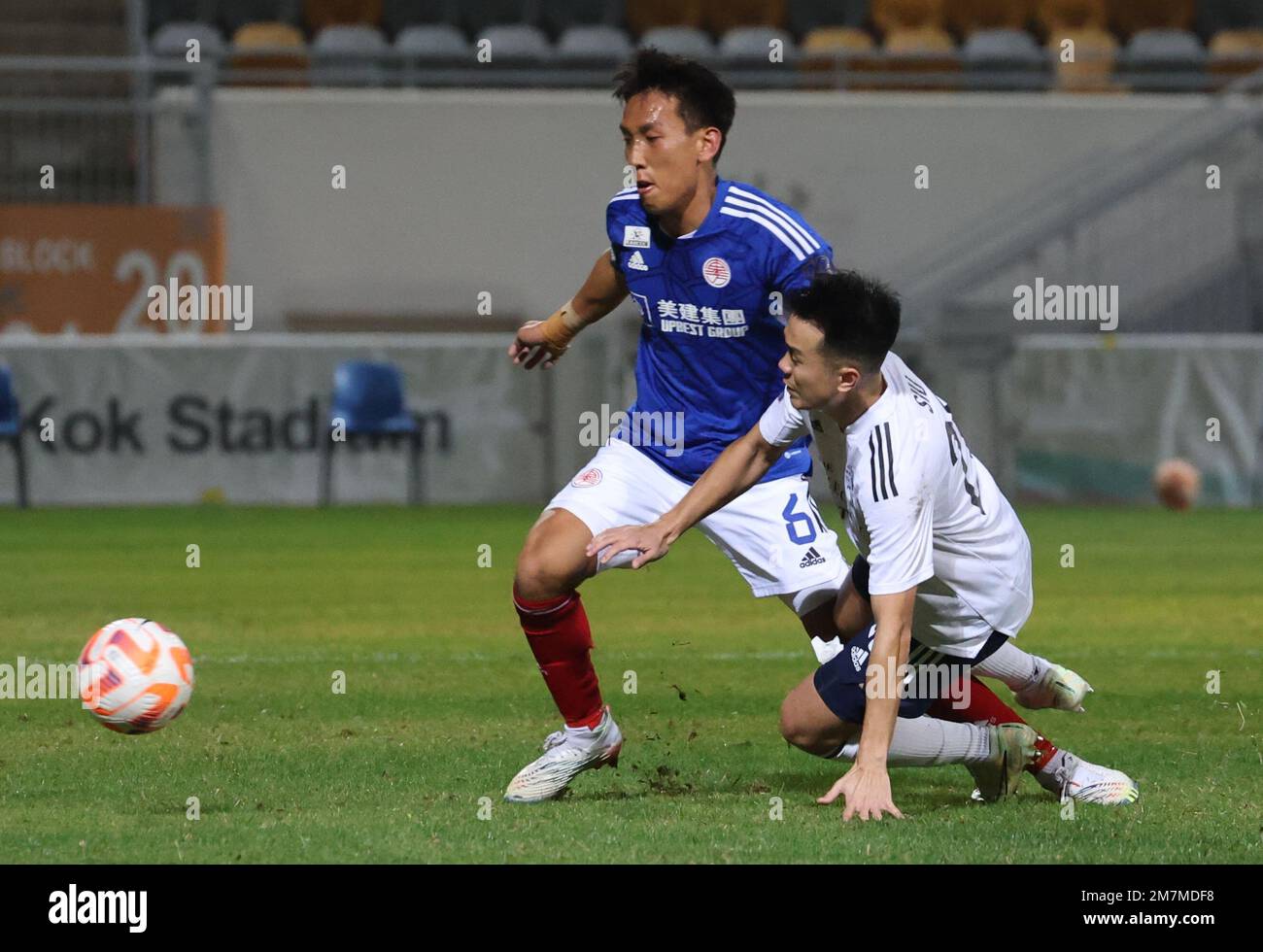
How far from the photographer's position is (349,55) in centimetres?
2003

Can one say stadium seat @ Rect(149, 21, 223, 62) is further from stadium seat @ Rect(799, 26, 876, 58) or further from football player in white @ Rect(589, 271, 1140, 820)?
football player in white @ Rect(589, 271, 1140, 820)

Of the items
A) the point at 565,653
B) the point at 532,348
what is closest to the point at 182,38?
the point at 532,348

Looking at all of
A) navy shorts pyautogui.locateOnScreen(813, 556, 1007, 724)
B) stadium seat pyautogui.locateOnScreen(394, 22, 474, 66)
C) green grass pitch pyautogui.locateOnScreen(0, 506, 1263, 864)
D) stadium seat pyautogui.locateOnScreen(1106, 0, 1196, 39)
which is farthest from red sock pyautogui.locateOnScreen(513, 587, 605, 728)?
stadium seat pyautogui.locateOnScreen(1106, 0, 1196, 39)

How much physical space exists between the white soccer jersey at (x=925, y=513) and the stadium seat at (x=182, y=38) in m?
15.8

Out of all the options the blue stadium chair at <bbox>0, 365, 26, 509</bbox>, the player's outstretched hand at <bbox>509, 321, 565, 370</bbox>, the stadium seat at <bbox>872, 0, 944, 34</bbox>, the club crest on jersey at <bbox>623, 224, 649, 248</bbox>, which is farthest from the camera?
the stadium seat at <bbox>872, 0, 944, 34</bbox>

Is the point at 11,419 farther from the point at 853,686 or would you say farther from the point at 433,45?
the point at 853,686

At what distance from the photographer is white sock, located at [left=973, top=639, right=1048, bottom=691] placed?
557 cm

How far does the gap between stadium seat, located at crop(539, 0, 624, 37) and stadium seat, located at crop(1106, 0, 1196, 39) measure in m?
6.17

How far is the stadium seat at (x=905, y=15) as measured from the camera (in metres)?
22.7

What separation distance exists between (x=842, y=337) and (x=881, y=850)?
4.15ft

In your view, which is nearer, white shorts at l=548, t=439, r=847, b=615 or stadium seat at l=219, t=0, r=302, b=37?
white shorts at l=548, t=439, r=847, b=615

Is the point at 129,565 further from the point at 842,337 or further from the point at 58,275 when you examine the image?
the point at 842,337

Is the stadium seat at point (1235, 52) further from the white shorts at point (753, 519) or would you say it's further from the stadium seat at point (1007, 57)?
the white shorts at point (753, 519)

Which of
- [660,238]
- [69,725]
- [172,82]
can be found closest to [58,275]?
[172,82]
